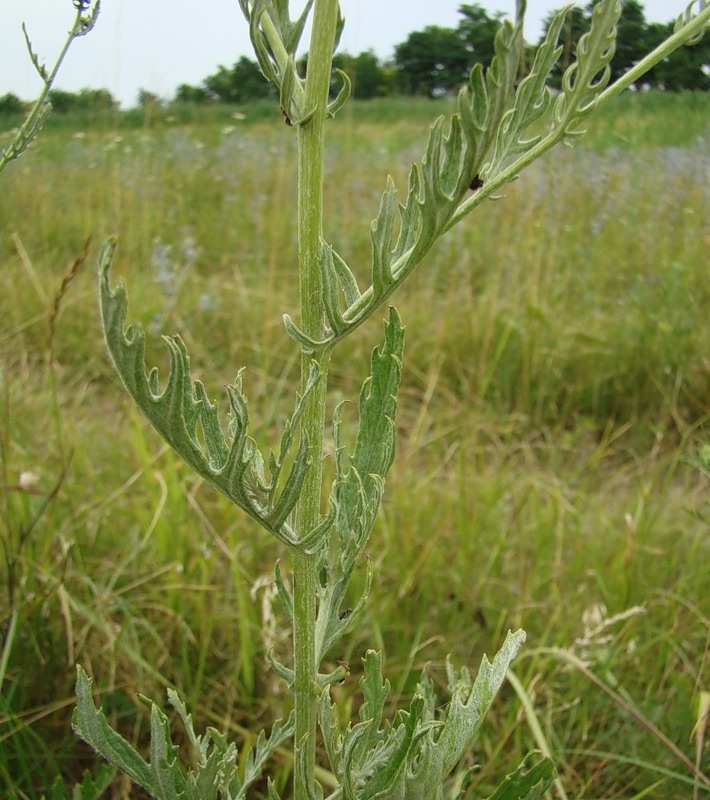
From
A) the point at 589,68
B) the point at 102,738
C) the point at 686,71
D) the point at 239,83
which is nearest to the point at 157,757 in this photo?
the point at 102,738

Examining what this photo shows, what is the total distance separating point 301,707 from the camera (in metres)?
0.71

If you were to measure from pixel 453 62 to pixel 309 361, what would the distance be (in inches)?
87.8

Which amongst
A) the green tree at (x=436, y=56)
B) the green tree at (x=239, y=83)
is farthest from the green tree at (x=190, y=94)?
the green tree at (x=436, y=56)

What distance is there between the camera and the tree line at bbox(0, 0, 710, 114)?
185cm

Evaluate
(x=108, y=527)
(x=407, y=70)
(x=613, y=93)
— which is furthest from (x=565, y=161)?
(x=613, y=93)

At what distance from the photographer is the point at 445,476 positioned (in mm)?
2146

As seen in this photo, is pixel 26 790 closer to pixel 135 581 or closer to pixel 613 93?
pixel 135 581

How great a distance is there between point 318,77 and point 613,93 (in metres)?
0.22

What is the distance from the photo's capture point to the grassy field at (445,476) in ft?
4.33

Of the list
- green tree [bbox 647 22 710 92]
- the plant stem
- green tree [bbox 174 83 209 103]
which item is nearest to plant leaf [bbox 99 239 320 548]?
the plant stem

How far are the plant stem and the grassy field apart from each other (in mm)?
350

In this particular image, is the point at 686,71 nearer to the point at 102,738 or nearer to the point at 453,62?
the point at 453,62

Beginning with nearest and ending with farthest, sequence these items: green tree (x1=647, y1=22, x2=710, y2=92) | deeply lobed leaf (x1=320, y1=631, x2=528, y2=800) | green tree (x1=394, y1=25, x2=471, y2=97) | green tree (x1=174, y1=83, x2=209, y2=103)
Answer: deeply lobed leaf (x1=320, y1=631, x2=528, y2=800)
green tree (x1=394, y1=25, x2=471, y2=97)
green tree (x1=647, y1=22, x2=710, y2=92)
green tree (x1=174, y1=83, x2=209, y2=103)

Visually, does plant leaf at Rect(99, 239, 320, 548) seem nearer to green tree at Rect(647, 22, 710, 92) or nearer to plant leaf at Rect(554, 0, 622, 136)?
plant leaf at Rect(554, 0, 622, 136)
